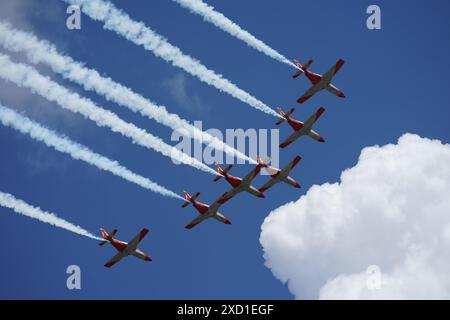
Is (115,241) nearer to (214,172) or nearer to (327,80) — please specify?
(214,172)

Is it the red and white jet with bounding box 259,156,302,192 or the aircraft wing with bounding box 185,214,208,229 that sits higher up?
the red and white jet with bounding box 259,156,302,192

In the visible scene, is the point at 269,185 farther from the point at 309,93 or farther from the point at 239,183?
the point at 309,93

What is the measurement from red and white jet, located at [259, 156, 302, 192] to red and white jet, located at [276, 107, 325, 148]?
182cm

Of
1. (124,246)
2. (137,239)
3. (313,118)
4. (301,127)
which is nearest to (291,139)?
(301,127)

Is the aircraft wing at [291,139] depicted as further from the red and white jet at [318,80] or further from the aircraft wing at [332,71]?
the aircraft wing at [332,71]

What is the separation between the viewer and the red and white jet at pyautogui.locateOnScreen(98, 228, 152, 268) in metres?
68.4

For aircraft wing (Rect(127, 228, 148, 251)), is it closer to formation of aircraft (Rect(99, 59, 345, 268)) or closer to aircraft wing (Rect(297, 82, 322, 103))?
formation of aircraft (Rect(99, 59, 345, 268))

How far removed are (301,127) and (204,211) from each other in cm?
1109

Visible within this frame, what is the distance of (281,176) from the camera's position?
240ft

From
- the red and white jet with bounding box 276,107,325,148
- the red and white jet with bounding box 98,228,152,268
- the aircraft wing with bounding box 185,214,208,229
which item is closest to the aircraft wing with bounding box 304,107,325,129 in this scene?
the red and white jet with bounding box 276,107,325,148

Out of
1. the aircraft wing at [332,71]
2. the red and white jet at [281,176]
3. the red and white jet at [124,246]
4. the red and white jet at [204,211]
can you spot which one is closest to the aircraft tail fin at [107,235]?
the red and white jet at [124,246]
